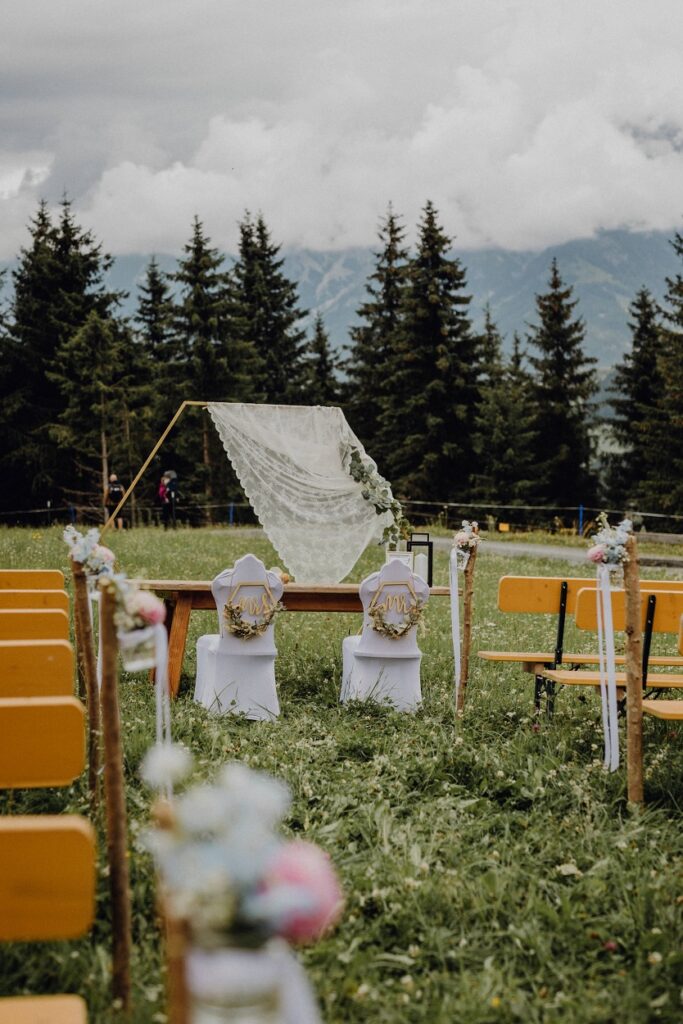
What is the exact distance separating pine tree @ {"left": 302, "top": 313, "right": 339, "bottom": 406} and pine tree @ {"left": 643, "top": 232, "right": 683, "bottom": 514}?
13.7 m

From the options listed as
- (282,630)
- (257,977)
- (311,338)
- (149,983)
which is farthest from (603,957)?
(311,338)

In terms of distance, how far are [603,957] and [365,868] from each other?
1.01 m

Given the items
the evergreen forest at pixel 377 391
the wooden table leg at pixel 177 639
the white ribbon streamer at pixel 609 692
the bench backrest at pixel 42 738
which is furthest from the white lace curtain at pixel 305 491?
the evergreen forest at pixel 377 391

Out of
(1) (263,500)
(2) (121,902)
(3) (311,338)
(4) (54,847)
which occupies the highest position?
(3) (311,338)

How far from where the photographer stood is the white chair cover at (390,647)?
7.66m

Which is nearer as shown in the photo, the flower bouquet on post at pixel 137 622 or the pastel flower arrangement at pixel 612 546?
the flower bouquet on post at pixel 137 622

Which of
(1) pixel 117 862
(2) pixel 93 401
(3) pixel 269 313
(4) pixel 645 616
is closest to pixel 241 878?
(1) pixel 117 862

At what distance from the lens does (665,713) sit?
5.41 meters

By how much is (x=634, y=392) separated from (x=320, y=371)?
44.7ft

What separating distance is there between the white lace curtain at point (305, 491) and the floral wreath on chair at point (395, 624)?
12.0 feet

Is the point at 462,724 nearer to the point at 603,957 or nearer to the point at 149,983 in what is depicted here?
the point at 603,957

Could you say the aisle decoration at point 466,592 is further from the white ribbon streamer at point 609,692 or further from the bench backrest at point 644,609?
the white ribbon streamer at point 609,692

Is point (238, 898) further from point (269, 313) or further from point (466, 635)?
point (269, 313)

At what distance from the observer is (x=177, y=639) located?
8.13 metres
